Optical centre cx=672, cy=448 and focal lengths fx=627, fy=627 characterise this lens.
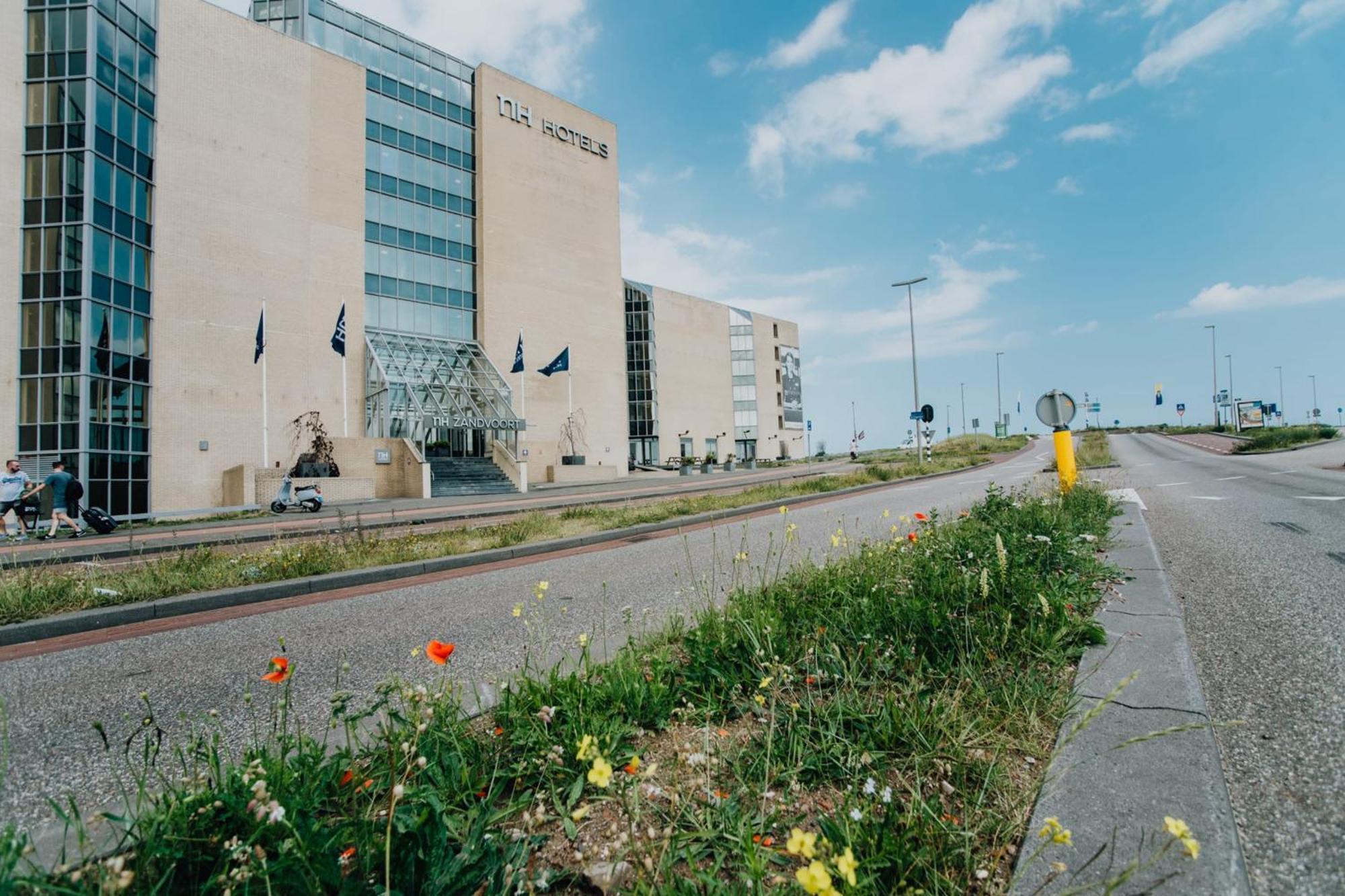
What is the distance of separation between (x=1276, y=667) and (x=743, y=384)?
227 ft

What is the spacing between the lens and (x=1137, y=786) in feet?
6.06

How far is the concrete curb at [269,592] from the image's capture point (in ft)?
17.1

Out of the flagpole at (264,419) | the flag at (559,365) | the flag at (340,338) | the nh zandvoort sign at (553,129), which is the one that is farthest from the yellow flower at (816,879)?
the nh zandvoort sign at (553,129)

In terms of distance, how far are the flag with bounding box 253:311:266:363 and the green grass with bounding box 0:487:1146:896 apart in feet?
85.6

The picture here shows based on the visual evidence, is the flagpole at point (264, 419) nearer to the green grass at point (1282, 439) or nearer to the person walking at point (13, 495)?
the person walking at point (13, 495)

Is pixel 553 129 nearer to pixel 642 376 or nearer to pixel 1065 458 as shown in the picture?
pixel 642 376

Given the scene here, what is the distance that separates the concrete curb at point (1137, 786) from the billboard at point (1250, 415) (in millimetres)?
74603

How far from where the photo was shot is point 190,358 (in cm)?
2494

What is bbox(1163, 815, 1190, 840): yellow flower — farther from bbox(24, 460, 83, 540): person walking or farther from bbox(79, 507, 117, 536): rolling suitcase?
bbox(24, 460, 83, 540): person walking

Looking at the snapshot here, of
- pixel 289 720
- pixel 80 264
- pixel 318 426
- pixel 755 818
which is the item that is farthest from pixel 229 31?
pixel 755 818

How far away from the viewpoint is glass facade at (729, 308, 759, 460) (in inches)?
2788

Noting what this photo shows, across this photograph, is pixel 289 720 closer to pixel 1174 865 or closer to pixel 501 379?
pixel 1174 865

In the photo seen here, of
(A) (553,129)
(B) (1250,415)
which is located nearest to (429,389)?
(A) (553,129)

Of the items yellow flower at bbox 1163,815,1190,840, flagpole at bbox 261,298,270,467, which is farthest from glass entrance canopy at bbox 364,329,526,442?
yellow flower at bbox 1163,815,1190,840
